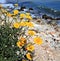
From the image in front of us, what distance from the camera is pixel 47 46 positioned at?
6.49m

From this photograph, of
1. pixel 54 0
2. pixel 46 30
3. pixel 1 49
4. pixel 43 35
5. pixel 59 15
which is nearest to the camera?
pixel 1 49

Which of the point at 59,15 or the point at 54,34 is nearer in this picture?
the point at 54,34

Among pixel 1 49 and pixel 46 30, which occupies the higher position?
pixel 1 49

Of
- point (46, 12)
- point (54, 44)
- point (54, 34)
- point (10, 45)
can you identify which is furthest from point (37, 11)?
point (10, 45)

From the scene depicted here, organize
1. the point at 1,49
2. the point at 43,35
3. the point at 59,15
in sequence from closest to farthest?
the point at 1,49
the point at 43,35
the point at 59,15

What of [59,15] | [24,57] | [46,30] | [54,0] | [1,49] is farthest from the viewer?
[54,0]

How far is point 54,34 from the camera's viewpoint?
24.5ft

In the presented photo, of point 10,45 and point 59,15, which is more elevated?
point 10,45

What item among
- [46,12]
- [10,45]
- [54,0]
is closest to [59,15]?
[46,12]

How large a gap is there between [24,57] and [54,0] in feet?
26.3

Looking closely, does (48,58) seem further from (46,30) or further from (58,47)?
(46,30)

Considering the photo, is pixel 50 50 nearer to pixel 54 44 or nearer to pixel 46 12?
pixel 54 44

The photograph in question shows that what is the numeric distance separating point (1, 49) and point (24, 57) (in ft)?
1.71

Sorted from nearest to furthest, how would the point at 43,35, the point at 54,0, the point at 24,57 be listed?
1. the point at 24,57
2. the point at 43,35
3. the point at 54,0
